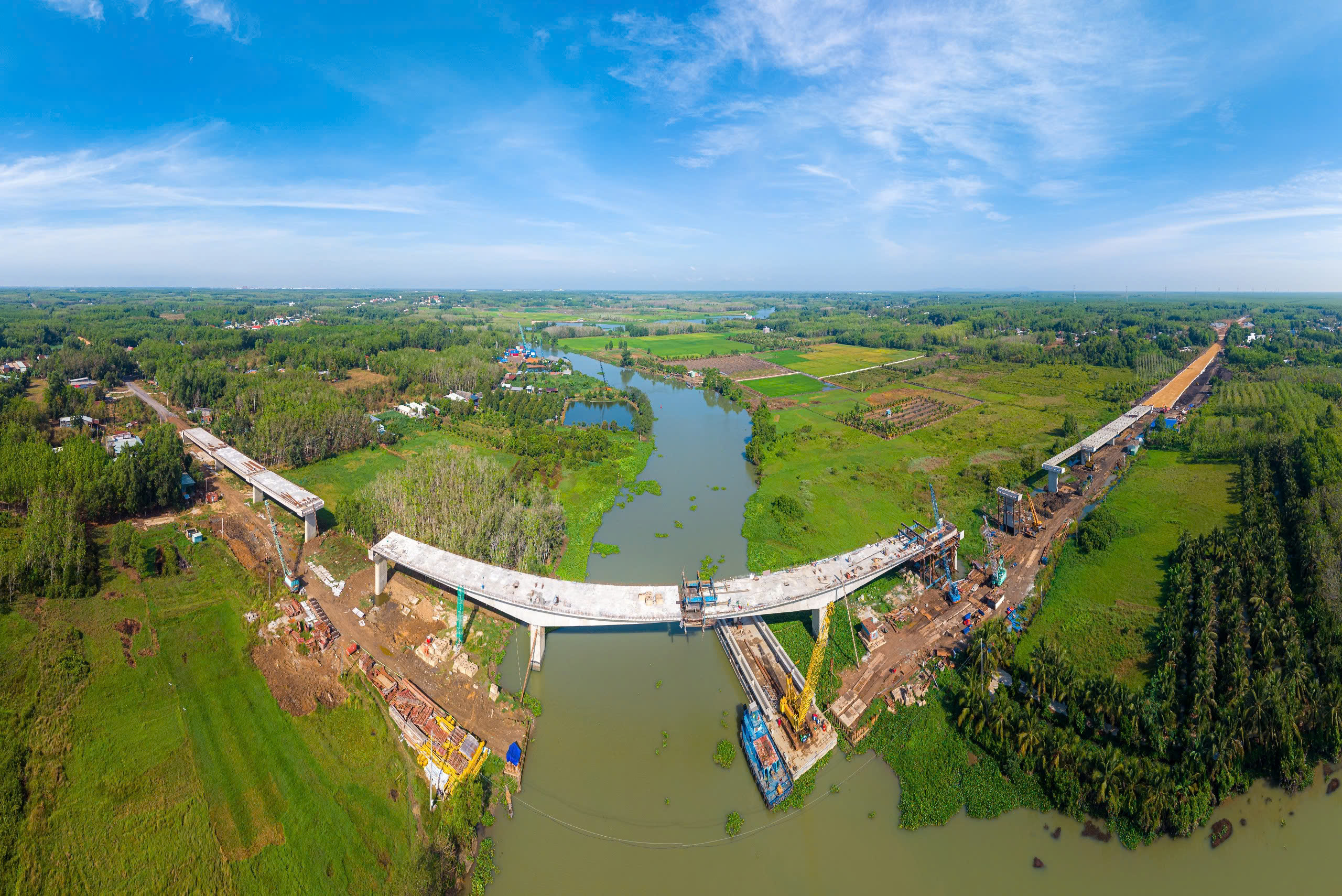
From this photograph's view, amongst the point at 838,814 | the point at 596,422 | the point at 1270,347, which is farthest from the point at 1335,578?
the point at 1270,347

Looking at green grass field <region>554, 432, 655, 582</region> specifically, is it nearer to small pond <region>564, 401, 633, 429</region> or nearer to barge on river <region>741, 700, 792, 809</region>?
small pond <region>564, 401, 633, 429</region>

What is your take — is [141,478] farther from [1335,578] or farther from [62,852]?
[1335,578]

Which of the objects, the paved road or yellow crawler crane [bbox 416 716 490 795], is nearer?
yellow crawler crane [bbox 416 716 490 795]

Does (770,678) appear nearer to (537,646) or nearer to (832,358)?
(537,646)

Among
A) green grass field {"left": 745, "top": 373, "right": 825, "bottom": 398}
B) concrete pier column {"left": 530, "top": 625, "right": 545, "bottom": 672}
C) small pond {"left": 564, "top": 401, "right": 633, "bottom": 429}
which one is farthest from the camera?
green grass field {"left": 745, "top": 373, "right": 825, "bottom": 398}

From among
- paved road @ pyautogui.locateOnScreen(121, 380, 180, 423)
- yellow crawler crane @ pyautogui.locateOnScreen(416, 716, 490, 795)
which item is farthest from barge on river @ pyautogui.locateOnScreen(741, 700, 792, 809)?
paved road @ pyautogui.locateOnScreen(121, 380, 180, 423)

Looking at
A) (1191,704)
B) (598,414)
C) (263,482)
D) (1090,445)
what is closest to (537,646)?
(1191,704)
